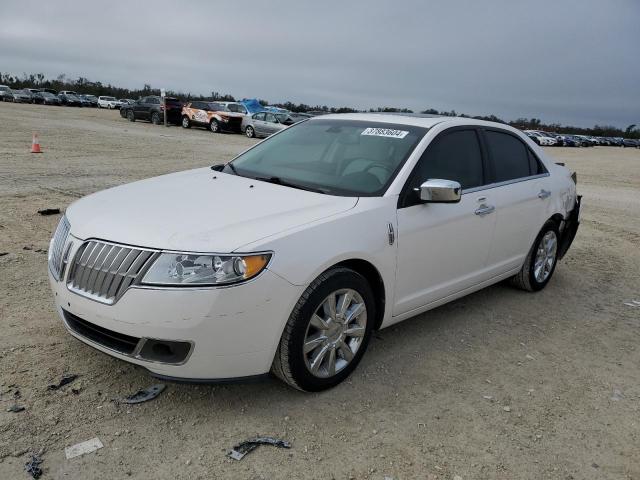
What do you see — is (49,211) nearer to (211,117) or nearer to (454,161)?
(454,161)

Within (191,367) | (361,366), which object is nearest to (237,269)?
(191,367)

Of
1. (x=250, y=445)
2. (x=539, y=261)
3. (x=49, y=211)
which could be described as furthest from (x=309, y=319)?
(x=49, y=211)

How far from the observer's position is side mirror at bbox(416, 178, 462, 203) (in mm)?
3581

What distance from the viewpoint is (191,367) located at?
2850 millimetres

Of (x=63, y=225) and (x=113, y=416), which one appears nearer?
(x=113, y=416)

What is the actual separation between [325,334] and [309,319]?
0.22 m

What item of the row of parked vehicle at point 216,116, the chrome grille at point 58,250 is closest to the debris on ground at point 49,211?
the chrome grille at point 58,250

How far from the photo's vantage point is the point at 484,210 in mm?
4375

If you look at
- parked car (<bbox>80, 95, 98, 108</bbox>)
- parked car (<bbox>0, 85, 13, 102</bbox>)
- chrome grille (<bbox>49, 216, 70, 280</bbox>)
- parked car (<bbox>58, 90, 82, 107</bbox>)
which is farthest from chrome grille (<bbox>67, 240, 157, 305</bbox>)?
parked car (<bbox>80, 95, 98, 108</bbox>)

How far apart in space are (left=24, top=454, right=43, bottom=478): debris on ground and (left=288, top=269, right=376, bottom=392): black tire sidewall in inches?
51.0

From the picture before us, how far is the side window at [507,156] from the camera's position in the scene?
4.75 meters

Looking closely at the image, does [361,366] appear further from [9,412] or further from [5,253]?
[5,253]

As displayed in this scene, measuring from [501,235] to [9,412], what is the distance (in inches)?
147

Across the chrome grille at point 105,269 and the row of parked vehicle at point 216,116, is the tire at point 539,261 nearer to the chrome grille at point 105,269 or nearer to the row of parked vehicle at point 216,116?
the chrome grille at point 105,269
